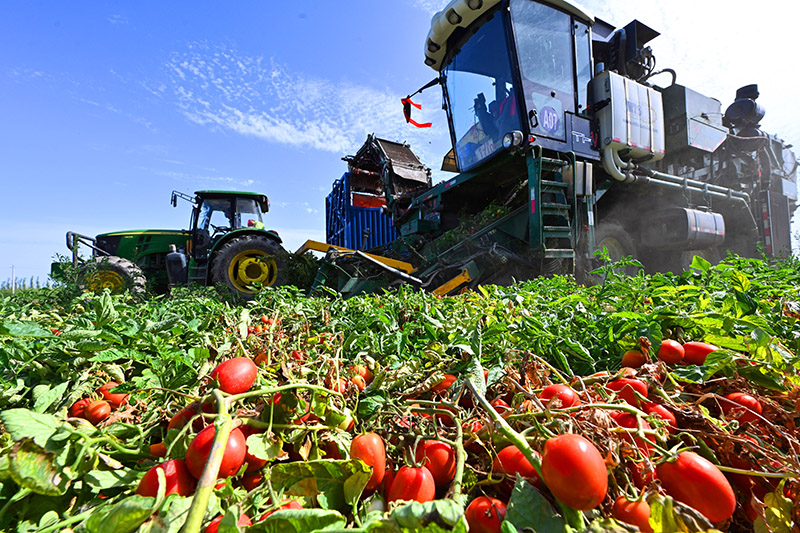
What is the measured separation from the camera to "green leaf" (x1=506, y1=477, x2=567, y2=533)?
0.53 meters

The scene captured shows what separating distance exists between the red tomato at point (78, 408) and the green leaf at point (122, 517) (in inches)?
20.2

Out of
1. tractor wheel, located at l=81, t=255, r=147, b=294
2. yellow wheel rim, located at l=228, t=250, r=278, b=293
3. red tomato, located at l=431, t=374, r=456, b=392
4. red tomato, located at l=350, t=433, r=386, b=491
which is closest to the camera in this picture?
red tomato, located at l=350, t=433, r=386, b=491

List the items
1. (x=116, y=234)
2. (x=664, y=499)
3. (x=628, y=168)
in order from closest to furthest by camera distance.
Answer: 1. (x=664, y=499)
2. (x=628, y=168)
3. (x=116, y=234)

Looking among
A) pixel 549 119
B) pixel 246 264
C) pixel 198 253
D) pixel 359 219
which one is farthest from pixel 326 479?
pixel 359 219

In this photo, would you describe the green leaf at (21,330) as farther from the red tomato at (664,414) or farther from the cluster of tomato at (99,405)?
the red tomato at (664,414)

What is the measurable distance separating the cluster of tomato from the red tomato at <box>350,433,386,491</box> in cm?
61

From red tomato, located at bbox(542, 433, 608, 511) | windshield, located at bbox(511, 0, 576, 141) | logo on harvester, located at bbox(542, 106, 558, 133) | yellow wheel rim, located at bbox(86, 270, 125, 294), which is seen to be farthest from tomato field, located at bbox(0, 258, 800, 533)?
yellow wheel rim, located at bbox(86, 270, 125, 294)

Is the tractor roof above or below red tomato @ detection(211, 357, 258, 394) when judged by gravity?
above

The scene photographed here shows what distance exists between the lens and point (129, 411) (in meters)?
0.82

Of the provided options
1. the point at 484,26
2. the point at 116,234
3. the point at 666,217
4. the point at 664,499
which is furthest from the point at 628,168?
A: the point at 116,234

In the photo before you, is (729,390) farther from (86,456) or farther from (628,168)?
(628,168)

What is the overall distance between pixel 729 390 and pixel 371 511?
96 centimetres

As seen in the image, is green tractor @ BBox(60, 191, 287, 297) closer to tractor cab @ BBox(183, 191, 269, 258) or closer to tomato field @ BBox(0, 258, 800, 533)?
tractor cab @ BBox(183, 191, 269, 258)

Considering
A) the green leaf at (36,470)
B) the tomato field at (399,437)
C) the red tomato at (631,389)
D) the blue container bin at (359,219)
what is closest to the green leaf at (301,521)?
the tomato field at (399,437)
